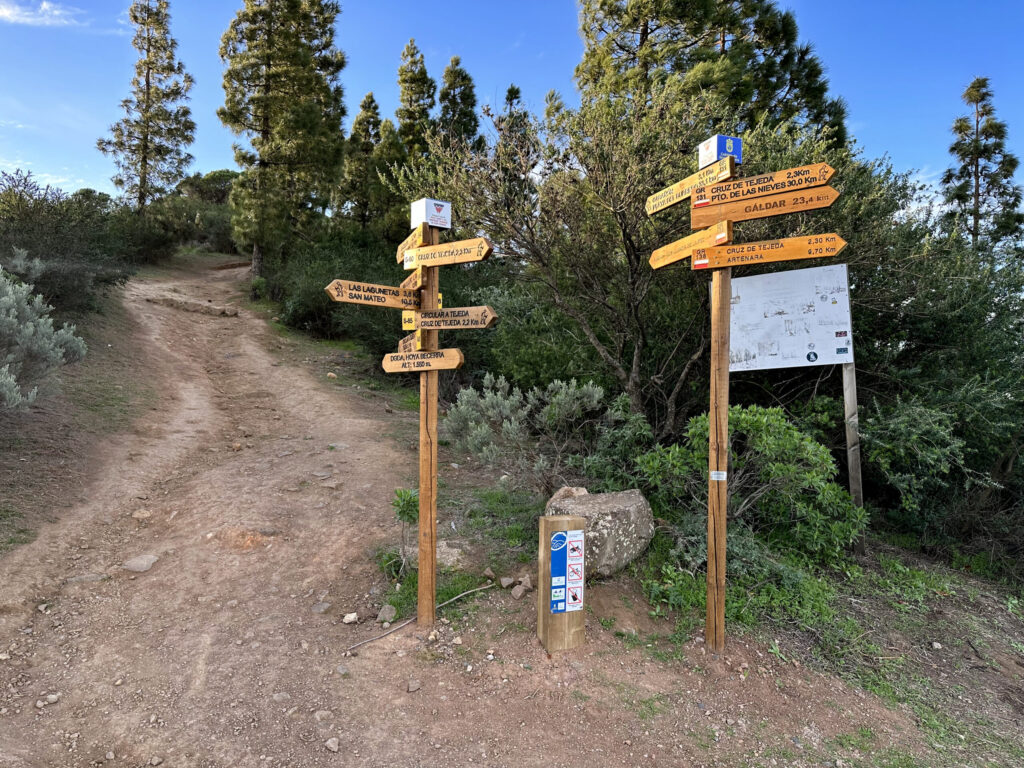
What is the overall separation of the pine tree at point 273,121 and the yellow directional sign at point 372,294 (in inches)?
622

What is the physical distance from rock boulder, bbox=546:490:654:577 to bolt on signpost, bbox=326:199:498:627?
107 cm

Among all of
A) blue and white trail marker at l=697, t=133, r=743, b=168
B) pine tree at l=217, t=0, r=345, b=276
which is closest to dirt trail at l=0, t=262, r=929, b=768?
blue and white trail marker at l=697, t=133, r=743, b=168

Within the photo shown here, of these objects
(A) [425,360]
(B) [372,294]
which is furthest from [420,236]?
(A) [425,360]

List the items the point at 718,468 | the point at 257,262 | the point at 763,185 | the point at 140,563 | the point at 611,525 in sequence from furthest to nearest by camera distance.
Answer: the point at 257,262
the point at 140,563
the point at 611,525
the point at 718,468
the point at 763,185

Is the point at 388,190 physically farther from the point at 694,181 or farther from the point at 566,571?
the point at 566,571

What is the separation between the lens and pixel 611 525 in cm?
426

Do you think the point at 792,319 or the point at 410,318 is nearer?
the point at 410,318

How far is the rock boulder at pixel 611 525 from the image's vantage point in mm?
4207

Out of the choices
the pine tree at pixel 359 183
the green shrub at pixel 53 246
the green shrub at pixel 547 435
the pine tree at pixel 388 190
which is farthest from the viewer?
the pine tree at pixel 359 183

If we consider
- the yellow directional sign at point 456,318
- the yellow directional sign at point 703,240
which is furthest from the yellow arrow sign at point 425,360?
the yellow directional sign at point 703,240

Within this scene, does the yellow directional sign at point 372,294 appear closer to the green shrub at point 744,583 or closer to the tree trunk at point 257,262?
the green shrub at point 744,583

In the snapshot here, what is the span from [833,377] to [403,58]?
1956 centimetres

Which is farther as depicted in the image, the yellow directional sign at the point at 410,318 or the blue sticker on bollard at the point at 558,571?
the yellow directional sign at the point at 410,318

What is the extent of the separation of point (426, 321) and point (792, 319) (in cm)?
369
